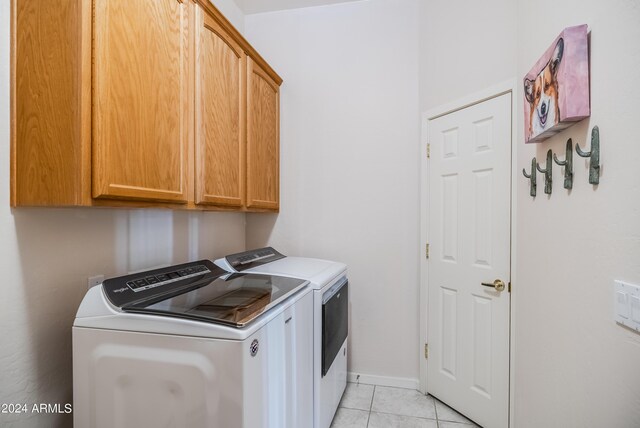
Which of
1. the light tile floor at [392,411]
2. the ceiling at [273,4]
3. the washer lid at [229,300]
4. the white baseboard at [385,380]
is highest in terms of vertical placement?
the ceiling at [273,4]

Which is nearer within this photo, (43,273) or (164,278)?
(43,273)

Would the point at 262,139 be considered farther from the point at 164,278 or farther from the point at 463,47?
the point at 463,47

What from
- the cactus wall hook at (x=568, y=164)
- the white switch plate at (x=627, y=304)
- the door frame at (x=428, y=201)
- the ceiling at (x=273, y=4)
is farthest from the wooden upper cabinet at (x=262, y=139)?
the white switch plate at (x=627, y=304)

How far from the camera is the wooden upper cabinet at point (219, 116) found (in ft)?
4.97

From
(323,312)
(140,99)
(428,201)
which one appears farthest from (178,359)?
(428,201)

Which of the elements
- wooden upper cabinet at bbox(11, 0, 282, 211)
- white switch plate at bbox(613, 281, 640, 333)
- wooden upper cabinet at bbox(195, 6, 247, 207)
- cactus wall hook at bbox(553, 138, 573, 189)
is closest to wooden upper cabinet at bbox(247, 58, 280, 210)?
wooden upper cabinet at bbox(195, 6, 247, 207)

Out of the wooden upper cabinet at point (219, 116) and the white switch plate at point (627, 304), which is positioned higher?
the wooden upper cabinet at point (219, 116)

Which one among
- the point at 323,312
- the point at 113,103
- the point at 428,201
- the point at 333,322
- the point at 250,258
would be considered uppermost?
the point at 113,103

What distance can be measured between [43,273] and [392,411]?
6.94 feet

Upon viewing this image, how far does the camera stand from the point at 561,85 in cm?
109

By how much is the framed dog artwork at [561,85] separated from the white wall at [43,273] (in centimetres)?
189

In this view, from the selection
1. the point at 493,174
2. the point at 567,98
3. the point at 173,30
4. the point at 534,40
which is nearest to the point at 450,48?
the point at 534,40

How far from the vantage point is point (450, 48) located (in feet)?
6.92

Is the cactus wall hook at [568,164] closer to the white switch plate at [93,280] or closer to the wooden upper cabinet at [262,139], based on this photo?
the wooden upper cabinet at [262,139]
